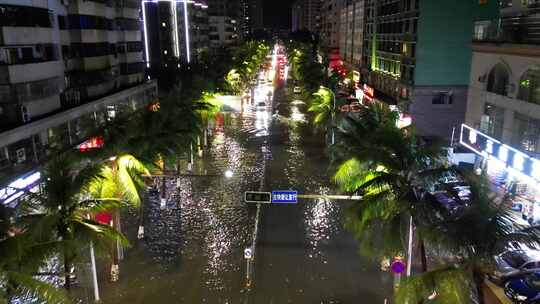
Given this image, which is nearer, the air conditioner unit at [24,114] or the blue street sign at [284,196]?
the blue street sign at [284,196]

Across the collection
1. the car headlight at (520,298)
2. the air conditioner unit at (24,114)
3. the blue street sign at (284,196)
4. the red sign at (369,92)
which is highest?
the air conditioner unit at (24,114)

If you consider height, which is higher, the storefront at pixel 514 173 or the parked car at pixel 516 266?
the storefront at pixel 514 173

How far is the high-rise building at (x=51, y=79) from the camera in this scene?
27281 millimetres

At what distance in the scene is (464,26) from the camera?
4966 centimetres

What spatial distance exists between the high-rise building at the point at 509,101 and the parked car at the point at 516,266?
4309 mm

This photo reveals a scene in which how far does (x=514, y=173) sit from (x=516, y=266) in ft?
21.6

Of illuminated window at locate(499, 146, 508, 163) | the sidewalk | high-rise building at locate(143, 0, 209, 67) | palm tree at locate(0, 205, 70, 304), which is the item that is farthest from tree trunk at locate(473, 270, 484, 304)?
high-rise building at locate(143, 0, 209, 67)

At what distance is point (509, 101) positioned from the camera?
31.2m

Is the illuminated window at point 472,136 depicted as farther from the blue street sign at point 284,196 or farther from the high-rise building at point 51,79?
the high-rise building at point 51,79

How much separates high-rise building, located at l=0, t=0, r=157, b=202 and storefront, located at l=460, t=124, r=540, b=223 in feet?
73.4

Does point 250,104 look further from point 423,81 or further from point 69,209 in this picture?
point 69,209

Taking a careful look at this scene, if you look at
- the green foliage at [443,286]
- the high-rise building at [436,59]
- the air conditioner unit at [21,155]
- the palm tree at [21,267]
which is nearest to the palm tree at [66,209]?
the palm tree at [21,267]

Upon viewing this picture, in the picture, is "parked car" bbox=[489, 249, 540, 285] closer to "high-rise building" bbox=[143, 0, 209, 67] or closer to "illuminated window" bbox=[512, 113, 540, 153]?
"illuminated window" bbox=[512, 113, 540, 153]

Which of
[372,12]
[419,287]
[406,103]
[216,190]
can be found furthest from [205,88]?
[372,12]
